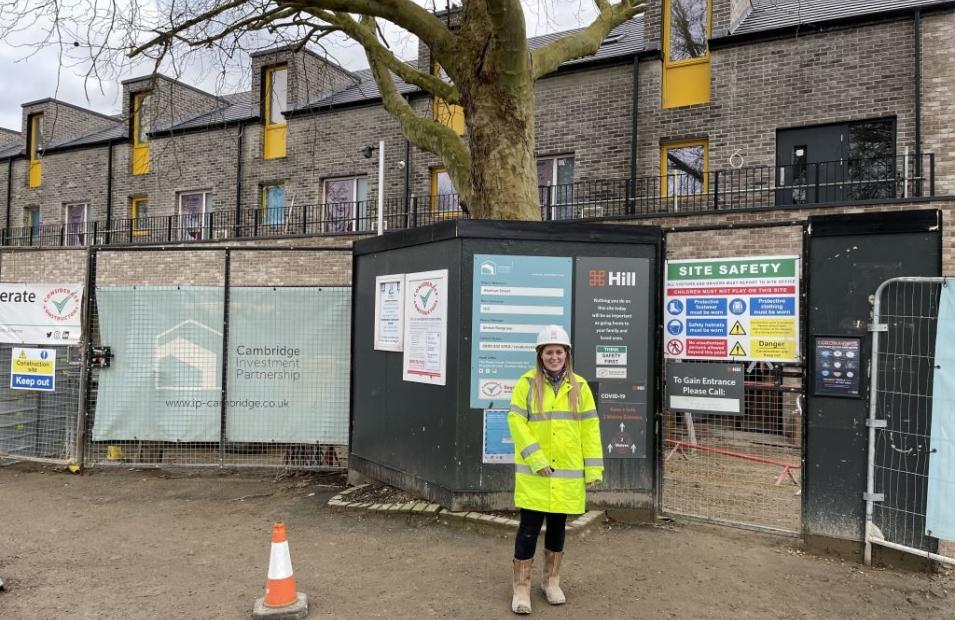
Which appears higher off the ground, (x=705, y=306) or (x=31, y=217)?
(x=31, y=217)

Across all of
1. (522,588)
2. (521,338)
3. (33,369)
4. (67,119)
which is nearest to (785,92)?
(521,338)

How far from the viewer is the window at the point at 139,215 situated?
2109 cm

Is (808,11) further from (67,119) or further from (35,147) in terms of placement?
(35,147)

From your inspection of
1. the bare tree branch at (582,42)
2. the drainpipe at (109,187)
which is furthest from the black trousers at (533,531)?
the drainpipe at (109,187)

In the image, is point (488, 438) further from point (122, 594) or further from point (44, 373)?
point (44, 373)

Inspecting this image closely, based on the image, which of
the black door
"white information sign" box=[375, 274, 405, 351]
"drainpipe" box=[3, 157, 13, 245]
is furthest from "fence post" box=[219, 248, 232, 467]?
"drainpipe" box=[3, 157, 13, 245]

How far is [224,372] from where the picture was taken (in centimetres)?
765

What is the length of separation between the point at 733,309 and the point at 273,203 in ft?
55.0

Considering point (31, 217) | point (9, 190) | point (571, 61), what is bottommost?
point (31, 217)

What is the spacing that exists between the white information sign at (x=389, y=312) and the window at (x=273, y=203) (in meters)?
13.4

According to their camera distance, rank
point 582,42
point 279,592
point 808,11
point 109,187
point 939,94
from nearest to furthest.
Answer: point 279,592 < point 582,42 < point 939,94 < point 808,11 < point 109,187

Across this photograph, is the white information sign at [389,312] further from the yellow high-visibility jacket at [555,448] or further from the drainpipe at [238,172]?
the drainpipe at [238,172]

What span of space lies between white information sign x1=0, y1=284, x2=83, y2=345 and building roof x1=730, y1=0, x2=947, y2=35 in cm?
1244

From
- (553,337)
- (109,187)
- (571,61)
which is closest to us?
(553,337)
